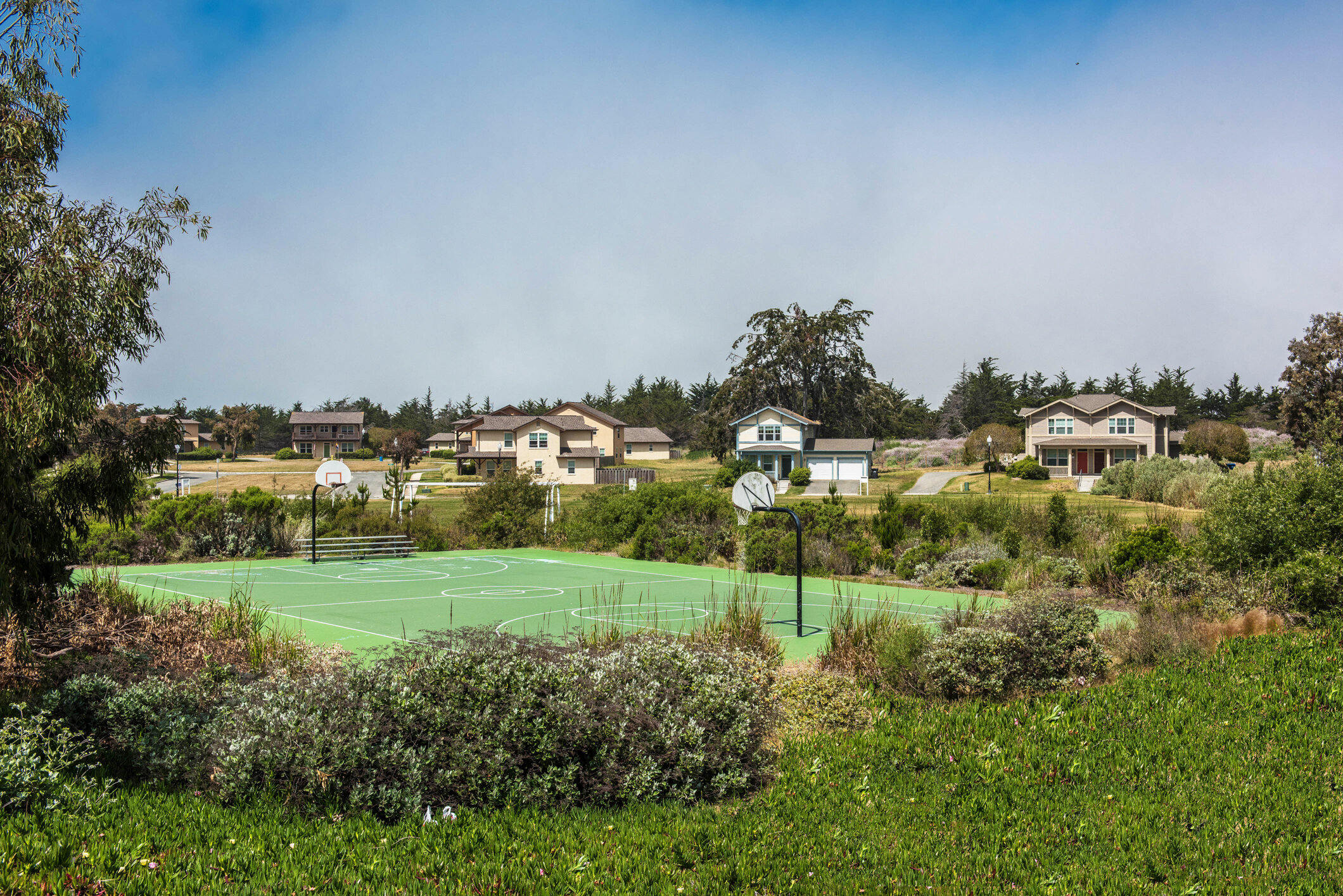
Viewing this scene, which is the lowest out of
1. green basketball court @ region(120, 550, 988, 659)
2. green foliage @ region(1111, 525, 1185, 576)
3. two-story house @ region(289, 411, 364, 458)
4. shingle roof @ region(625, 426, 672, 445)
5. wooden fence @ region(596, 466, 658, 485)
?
green basketball court @ region(120, 550, 988, 659)

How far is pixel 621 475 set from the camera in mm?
59281

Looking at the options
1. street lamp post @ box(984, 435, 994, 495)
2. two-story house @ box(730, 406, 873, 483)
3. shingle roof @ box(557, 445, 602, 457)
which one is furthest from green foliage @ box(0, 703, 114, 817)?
shingle roof @ box(557, 445, 602, 457)

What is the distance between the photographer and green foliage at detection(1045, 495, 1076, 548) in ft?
53.9

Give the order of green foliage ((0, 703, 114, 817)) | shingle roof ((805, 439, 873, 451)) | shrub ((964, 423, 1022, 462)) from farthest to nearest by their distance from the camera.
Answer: shrub ((964, 423, 1022, 462))
shingle roof ((805, 439, 873, 451))
green foliage ((0, 703, 114, 817))

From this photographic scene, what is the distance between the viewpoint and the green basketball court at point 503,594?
36.9 feet

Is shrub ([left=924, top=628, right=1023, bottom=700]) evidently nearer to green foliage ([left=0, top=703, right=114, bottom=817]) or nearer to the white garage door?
green foliage ([left=0, top=703, right=114, bottom=817])

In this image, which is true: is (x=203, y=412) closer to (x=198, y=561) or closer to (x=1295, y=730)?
(x=198, y=561)

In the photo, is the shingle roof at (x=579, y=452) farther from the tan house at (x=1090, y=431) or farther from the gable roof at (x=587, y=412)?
the tan house at (x=1090, y=431)

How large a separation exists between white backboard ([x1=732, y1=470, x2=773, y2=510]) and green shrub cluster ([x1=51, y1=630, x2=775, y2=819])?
279 inches

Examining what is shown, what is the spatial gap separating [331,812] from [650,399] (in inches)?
4083

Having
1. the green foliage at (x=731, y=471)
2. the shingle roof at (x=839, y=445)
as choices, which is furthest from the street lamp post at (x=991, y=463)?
the green foliage at (x=731, y=471)

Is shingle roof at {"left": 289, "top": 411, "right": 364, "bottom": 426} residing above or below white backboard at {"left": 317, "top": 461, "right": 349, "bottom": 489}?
above

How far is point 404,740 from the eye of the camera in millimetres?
4898

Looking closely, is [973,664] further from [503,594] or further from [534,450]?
[534,450]
